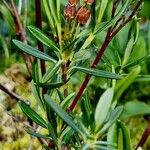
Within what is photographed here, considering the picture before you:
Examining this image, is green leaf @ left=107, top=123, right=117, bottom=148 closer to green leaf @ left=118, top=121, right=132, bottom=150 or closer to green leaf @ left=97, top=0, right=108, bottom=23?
green leaf @ left=118, top=121, right=132, bottom=150

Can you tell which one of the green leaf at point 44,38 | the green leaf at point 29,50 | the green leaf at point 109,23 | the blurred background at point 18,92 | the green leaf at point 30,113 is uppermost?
the green leaf at point 109,23

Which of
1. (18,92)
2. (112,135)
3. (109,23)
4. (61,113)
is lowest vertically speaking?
(18,92)

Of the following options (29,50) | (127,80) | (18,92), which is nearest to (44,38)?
(29,50)

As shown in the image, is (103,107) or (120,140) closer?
(103,107)

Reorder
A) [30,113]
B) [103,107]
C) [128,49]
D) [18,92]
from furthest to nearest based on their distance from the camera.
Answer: [18,92] < [128,49] < [30,113] < [103,107]

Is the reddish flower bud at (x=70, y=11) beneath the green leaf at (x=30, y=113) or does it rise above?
above

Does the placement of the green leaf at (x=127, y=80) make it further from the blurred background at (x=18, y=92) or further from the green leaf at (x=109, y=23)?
the blurred background at (x=18, y=92)

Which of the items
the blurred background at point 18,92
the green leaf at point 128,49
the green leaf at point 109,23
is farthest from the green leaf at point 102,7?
the blurred background at point 18,92

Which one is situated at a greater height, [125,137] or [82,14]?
[82,14]

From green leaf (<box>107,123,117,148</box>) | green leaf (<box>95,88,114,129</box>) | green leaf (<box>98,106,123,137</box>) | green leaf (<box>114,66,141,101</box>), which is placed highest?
green leaf (<box>114,66,141,101</box>)

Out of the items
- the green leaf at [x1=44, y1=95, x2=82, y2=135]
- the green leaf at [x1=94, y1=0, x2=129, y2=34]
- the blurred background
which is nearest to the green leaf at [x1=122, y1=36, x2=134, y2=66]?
the green leaf at [x1=94, y1=0, x2=129, y2=34]

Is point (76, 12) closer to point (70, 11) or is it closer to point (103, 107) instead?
point (70, 11)

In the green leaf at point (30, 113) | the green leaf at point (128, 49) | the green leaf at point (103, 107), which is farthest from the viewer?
the green leaf at point (128, 49)
